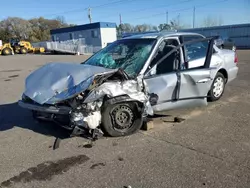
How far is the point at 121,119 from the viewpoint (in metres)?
4.38

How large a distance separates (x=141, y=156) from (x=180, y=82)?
182cm

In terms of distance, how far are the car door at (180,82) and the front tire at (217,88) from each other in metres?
0.61

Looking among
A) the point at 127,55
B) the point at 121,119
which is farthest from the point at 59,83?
the point at 127,55

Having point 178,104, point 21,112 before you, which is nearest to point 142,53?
point 178,104

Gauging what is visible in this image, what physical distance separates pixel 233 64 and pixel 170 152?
12.7 ft

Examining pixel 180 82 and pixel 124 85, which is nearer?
pixel 124 85

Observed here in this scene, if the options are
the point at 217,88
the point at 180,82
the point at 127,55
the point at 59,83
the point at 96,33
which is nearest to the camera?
the point at 59,83

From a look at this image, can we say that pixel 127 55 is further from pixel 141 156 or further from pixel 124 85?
pixel 141 156

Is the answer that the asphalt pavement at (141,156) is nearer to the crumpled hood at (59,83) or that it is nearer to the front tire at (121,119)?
the front tire at (121,119)

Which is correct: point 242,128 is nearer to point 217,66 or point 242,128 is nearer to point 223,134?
point 223,134

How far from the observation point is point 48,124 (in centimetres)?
518

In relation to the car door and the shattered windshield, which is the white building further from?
the car door

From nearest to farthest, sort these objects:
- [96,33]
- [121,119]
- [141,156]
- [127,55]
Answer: [141,156] < [121,119] < [127,55] < [96,33]

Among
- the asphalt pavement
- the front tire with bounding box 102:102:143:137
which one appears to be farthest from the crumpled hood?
the asphalt pavement
